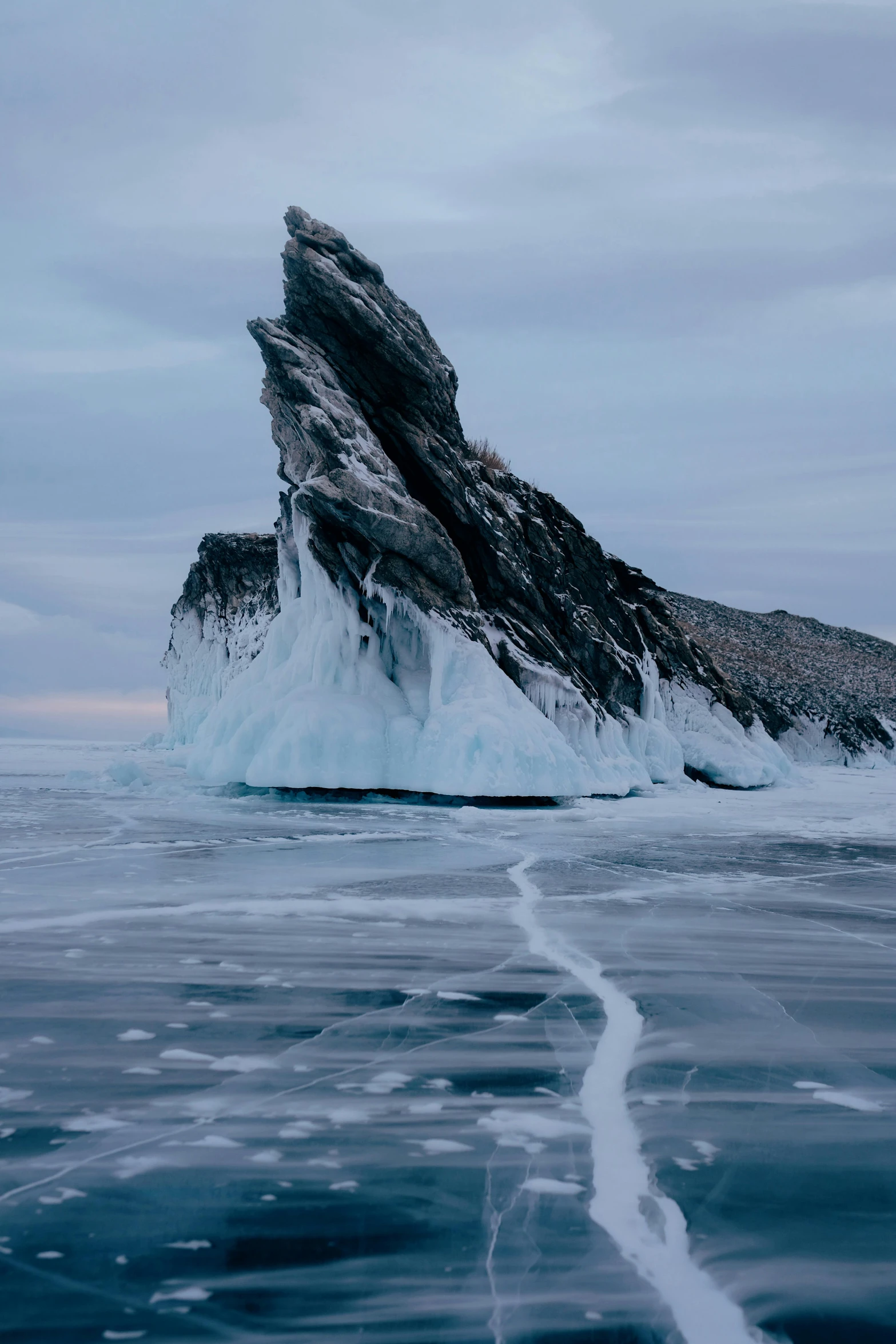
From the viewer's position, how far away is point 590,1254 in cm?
233

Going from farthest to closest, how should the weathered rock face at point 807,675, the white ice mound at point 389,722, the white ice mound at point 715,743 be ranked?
the weathered rock face at point 807,675, the white ice mound at point 715,743, the white ice mound at point 389,722

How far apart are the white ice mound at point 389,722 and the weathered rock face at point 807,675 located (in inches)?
704

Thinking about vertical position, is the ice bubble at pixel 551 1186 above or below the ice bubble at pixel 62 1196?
below

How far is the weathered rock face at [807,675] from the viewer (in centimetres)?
4225

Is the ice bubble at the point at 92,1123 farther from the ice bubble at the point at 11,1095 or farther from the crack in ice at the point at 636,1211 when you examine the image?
the crack in ice at the point at 636,1211

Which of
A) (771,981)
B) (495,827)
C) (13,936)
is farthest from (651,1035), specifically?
Result: (495,827)

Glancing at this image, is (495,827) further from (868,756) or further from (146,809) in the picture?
(868,756)

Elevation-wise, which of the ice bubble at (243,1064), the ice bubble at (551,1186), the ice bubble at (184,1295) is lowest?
the ice bubble at (184,1295)

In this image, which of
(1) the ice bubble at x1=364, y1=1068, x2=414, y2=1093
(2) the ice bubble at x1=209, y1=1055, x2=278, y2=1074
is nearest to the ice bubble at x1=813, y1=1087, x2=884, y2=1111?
(1) the ice bubble at x1=364, y1=1068, x2=414, y2=1093

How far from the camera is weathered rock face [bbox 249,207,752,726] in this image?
696 inches

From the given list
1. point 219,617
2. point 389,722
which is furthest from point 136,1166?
point 219,617

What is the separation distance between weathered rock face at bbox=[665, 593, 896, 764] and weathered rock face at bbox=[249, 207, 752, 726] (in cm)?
1337

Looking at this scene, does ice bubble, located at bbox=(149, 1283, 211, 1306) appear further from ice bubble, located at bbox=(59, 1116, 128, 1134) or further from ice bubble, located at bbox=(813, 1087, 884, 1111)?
ice bubble, located at bbox=(813, 1087, 884, 1111)

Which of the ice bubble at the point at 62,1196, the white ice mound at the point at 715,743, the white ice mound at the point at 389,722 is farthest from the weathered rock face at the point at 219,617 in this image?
the ice bubble at the point at 62,1196
